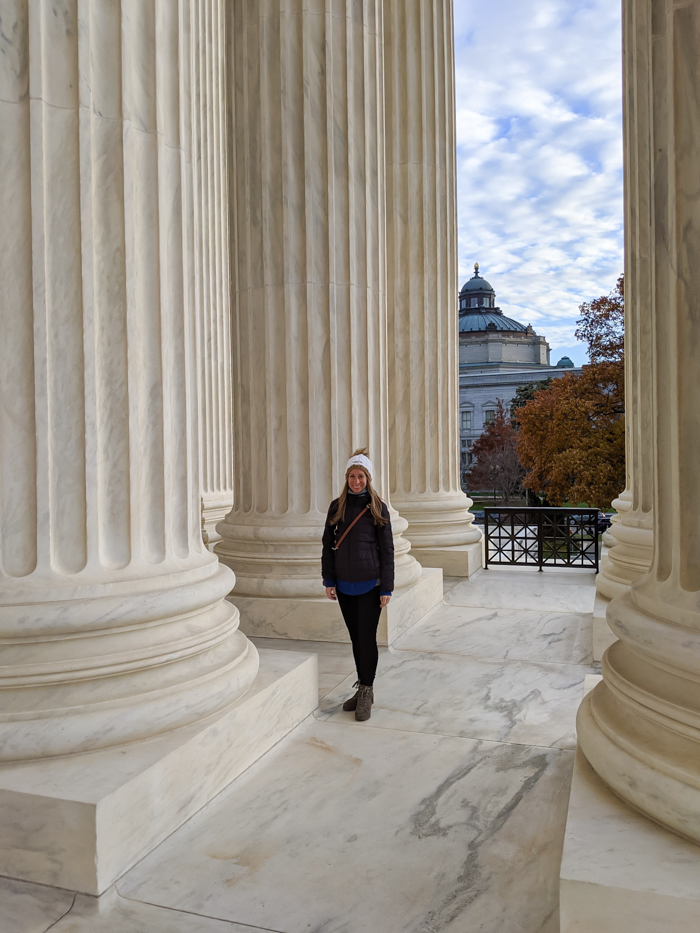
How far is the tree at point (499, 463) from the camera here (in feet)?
513

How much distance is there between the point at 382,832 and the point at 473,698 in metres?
6.99

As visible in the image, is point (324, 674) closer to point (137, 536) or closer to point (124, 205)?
point (137, 536)

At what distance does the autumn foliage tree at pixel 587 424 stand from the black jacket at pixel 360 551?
2555 inches

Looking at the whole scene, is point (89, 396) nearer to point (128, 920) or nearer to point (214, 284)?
point (128, 920)

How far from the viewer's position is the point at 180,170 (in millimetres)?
14016

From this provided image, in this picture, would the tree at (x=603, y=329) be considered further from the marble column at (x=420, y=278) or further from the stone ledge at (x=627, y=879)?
the stone ledge at (x=627, y=879)

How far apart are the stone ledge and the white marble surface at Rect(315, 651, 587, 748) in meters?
6.77

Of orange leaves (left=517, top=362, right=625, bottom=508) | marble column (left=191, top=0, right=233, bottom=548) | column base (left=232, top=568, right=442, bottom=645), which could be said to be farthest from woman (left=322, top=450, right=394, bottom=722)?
orange leaves (left=517, top=362, right=625, bottom=508)

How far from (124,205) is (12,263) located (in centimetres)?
214

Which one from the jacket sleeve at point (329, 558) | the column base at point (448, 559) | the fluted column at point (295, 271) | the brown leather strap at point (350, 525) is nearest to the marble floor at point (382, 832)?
the jacket sleeve at point (329, 558)

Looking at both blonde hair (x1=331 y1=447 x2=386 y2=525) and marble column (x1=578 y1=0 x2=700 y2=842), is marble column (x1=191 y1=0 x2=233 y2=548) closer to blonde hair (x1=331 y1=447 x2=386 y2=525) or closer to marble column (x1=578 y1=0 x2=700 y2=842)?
blonde hair (x1=331 y1=447 x2=386 y2=525)

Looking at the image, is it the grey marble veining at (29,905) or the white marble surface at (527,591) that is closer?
the grey marble veining at (29,905)

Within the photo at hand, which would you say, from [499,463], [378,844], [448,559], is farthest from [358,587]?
[499,463]

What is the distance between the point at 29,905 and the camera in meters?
9.83
